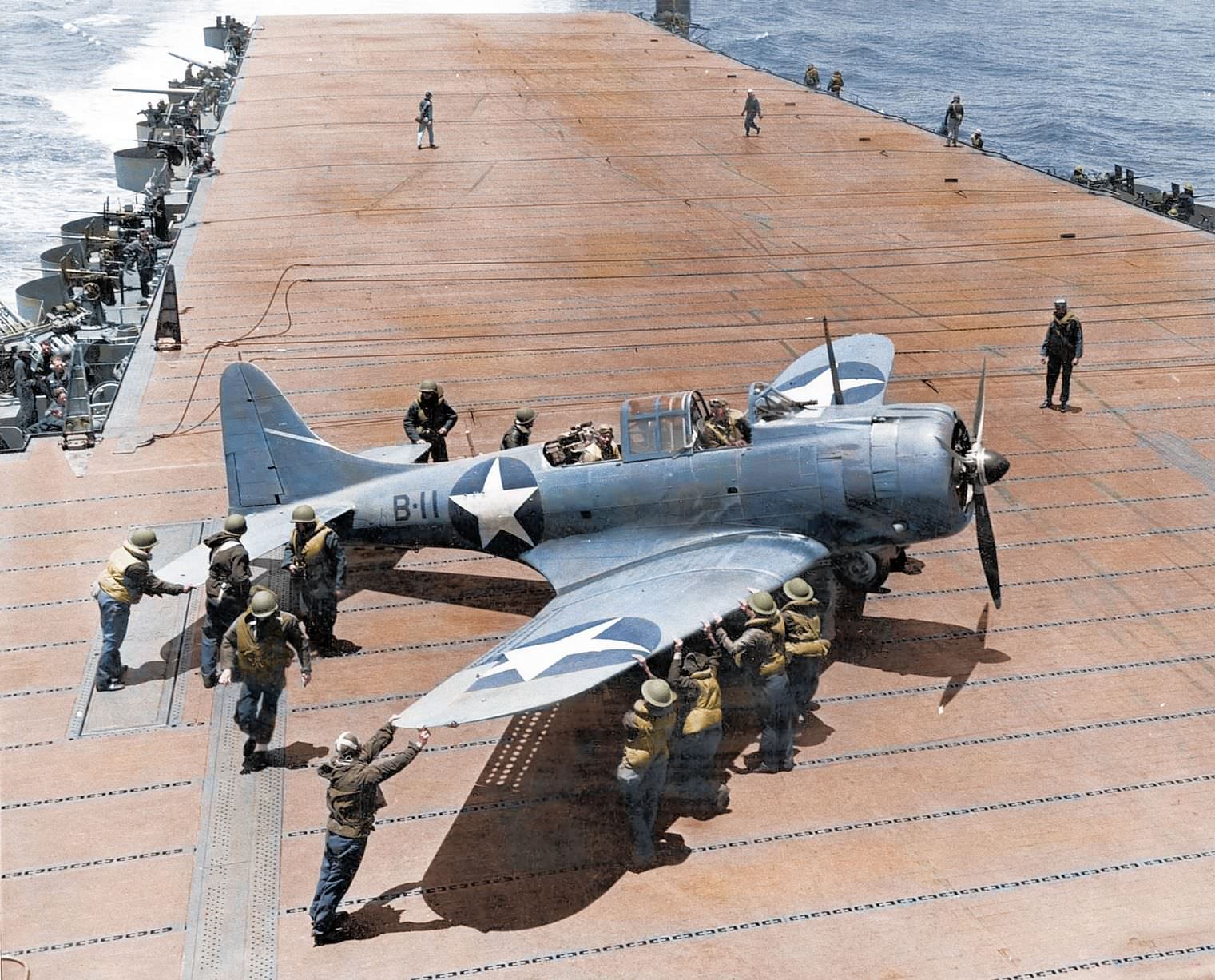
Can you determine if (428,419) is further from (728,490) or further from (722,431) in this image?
(728,490)

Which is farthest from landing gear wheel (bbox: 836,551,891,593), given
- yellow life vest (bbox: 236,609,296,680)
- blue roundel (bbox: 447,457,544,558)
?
yellow life vest (bbox: 236,609,296,680)

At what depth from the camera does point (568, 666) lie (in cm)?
974

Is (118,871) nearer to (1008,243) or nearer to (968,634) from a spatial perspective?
(968,634)

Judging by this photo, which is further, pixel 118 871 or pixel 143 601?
pixel 143 601

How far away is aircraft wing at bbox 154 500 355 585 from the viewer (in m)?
11.8

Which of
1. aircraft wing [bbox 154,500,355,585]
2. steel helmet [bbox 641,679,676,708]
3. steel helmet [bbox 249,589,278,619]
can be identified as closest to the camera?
steel helmet [bbox 641,679,676,708]

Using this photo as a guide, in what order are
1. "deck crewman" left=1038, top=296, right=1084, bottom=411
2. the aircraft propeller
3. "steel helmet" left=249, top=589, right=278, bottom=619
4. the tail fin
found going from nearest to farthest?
"steel helmet" left=249, top=589, right=278, bottom=619 < the aircraft propeller < the tail fin < "deck crewman" left=1038, top=296, right=1084, bottom=411

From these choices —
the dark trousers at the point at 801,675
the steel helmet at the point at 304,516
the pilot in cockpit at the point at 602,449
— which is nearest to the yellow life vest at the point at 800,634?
the dark trousers at the point at 801,675

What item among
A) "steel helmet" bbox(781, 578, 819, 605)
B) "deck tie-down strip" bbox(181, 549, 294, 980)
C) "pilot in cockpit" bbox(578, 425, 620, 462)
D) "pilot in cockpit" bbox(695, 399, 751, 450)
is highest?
A: "pilot in cockpit" bbox(695, 399, 751, 450)

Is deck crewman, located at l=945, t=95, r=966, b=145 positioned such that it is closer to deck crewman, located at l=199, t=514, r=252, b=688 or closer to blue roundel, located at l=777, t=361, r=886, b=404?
blue roundel, located at l=777, t=361, r=886, b=404

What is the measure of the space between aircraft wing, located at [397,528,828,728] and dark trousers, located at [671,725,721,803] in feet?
2.65

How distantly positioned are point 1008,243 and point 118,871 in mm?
22825

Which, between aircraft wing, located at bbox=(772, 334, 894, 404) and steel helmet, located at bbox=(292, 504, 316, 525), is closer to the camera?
steel helmet, located at bbox=(292, 504, 316, 525)

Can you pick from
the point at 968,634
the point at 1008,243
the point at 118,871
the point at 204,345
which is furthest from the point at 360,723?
the point at 1008,243
